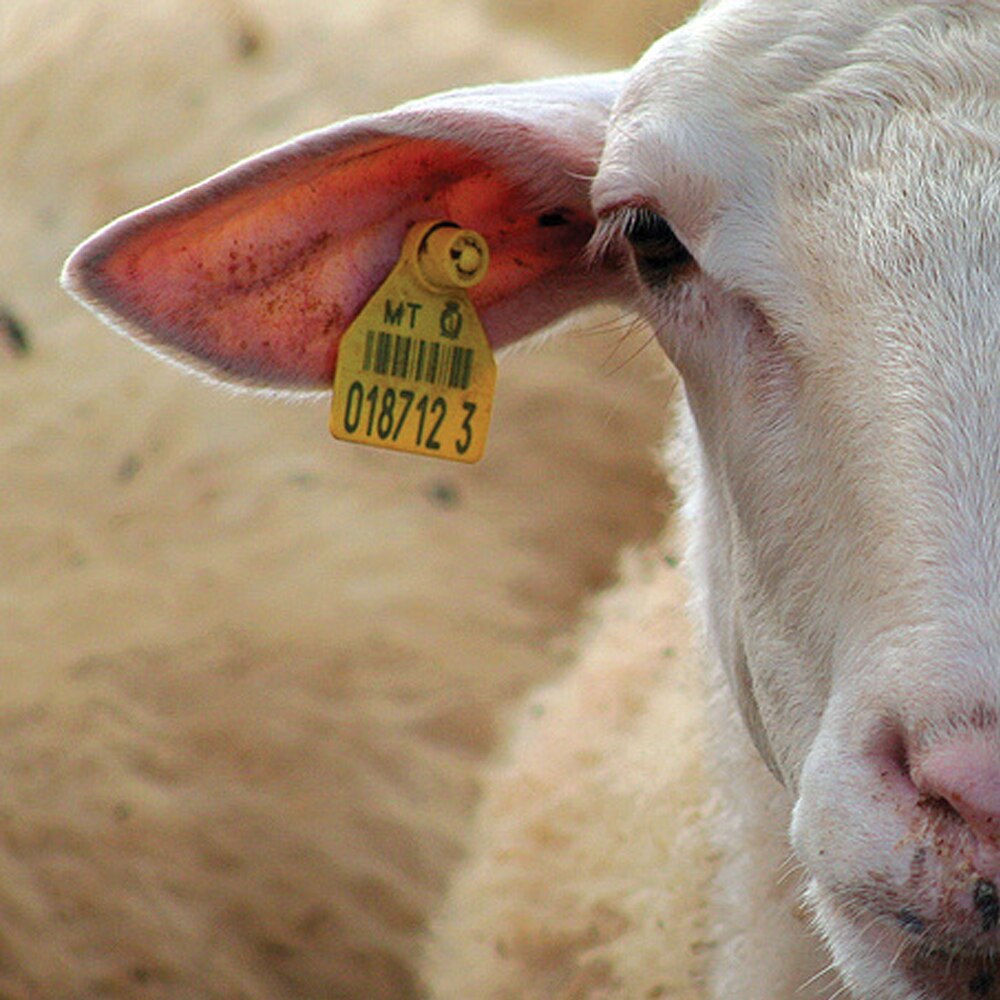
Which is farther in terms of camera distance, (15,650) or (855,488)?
(15,650)

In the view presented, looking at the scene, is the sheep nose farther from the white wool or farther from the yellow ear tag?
the white wool

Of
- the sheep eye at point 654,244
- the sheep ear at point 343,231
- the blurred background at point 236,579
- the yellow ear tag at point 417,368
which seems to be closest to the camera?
the sheep eye at point 654,244

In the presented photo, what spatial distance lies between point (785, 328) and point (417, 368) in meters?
0.85

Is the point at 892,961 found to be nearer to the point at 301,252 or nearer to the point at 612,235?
the point at 612,235

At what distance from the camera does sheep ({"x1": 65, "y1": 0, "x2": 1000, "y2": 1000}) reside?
1937 mm

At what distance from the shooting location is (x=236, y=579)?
518 cm

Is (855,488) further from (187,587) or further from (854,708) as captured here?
(187,587)

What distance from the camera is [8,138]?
604cm

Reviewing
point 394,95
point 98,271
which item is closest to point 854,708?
point 98,271

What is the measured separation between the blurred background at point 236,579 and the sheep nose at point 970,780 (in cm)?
315

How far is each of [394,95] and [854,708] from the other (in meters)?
4.37

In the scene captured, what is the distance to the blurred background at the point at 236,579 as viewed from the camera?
188 inches

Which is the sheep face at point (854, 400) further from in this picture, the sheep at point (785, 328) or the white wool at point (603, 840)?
the white wool at point (603, 840)

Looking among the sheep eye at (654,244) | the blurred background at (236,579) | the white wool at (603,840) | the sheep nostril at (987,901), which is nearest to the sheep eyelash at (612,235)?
the sheep eye at (654,244)
